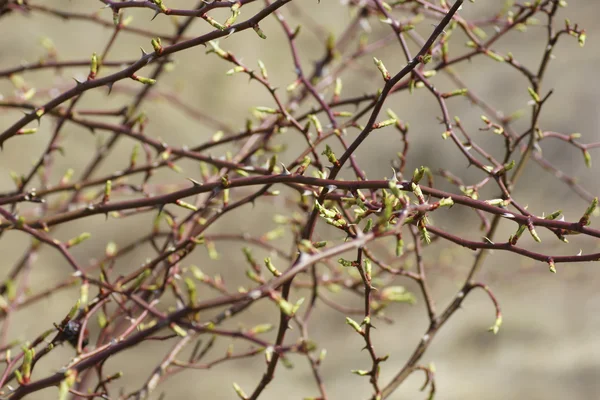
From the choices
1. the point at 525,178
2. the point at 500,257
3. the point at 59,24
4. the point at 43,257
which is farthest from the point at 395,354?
the point at 59,24

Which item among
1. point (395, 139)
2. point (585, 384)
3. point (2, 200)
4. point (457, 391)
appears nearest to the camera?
point (2, 200)

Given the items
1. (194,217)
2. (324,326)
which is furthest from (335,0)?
(194,217)

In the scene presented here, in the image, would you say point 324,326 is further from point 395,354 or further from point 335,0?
point 335,0

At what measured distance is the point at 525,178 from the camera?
3.40 metres

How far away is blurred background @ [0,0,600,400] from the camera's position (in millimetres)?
2752

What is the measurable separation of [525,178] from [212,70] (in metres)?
2.02

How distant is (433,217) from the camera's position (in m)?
3.47

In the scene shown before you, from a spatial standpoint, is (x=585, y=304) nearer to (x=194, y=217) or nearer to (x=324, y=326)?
(x=324, y=326)

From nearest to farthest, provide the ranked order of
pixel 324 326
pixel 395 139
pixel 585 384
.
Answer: pixel 585 384 < pixel 324 326 < pixel 395 139

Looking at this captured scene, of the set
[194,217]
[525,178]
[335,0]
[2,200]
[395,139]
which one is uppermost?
[335,0]

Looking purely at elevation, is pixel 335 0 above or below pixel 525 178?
above

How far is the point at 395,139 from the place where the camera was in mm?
3785

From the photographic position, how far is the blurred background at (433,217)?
2752mm

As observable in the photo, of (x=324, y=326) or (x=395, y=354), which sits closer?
(x=395, y=354)
